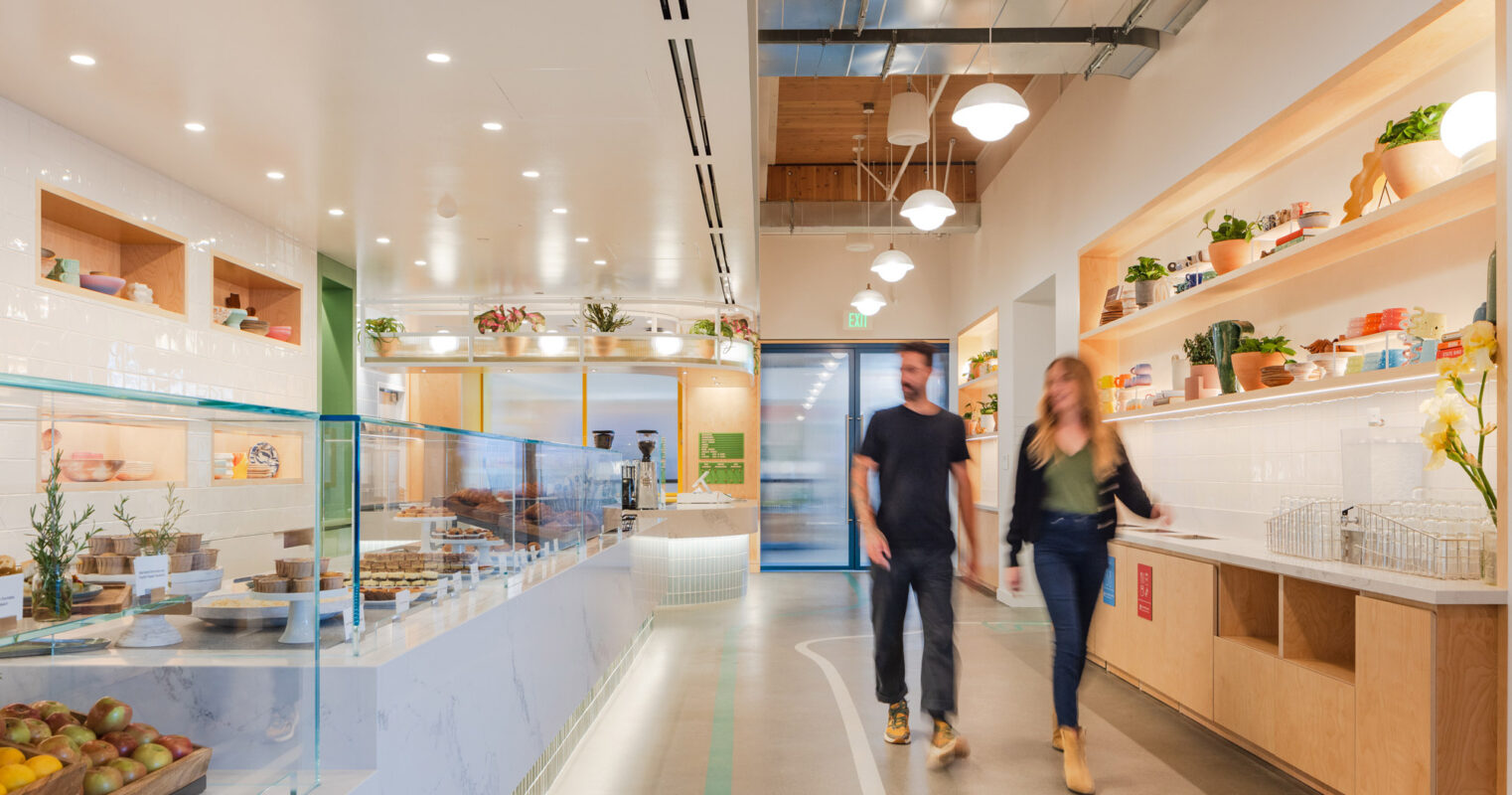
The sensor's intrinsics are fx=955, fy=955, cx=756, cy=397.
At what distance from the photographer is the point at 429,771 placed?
77.5 inches

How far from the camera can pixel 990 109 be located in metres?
4.62

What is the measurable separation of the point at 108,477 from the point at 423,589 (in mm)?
1141

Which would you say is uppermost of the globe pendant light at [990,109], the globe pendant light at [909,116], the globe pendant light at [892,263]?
the globe pendant light at [909,116]

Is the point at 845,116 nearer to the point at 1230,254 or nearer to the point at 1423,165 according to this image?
the point at 1230,254

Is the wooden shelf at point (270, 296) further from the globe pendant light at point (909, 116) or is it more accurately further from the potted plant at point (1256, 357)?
the potted plant at point (1256, 357)

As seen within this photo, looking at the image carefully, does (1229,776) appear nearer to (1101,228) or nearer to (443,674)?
(443,674)

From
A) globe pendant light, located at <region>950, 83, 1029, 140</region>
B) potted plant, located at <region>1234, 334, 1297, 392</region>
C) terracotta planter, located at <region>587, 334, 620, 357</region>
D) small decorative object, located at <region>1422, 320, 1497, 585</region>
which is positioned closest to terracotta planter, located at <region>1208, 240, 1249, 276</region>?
potted plant, located at <region>1234, 334, 1297, 392</region>

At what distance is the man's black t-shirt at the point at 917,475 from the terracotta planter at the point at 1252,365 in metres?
1.49

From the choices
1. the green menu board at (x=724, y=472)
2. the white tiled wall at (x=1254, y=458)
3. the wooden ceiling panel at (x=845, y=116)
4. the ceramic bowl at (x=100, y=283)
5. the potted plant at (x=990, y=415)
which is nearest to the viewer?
the white tiled wall at (x=1254, y=458)

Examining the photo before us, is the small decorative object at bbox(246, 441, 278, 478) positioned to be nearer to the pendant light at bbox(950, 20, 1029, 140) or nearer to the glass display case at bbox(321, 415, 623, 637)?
the glass display case at bbox(321, 415, 623, 637)

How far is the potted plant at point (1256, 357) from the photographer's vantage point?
420 cm

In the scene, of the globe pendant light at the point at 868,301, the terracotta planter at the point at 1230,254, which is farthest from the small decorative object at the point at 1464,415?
the globe pendant light at the point at 868,301

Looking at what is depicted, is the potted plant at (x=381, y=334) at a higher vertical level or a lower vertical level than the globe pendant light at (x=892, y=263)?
lower

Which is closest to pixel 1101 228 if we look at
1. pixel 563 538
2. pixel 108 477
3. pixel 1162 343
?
pixel 1162 343
